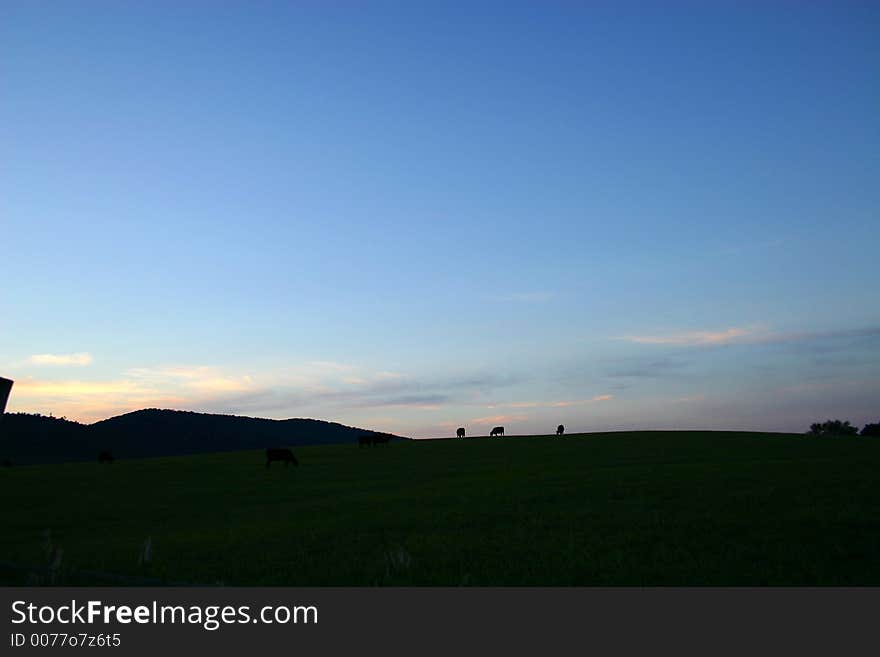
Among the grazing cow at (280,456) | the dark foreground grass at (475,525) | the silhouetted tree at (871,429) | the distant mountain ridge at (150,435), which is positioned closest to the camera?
the dark foreground grass at (475,525)

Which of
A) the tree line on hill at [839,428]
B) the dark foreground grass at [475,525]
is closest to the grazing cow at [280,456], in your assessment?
the dark foreground grass at [475,525]

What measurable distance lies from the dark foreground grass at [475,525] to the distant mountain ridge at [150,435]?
92.4m

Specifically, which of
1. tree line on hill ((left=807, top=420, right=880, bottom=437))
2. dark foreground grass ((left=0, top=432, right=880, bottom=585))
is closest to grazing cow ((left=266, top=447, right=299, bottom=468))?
dark foreground grass ((left=0, top=432, right=880, bottom=585))

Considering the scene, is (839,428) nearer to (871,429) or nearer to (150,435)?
(871,429)

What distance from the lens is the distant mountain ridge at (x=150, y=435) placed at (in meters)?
117

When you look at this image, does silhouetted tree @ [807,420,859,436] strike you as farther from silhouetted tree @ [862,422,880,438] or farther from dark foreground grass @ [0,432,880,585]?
dark foreground grass @ [0,432,880,585]

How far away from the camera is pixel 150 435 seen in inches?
6132

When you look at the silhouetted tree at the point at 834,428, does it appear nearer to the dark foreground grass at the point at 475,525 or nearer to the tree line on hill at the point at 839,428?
the tree line on hill at the point at 839,428

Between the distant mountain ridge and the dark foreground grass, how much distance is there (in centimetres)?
9240

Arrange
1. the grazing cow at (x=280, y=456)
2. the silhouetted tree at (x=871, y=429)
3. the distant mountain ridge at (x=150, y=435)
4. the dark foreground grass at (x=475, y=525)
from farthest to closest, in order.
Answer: the distant mountain ridge at (x=150, y=435) < the silhouetted tree at (x=871, y=429) < the grazing cow at (x=280, y=456) < the dark foreground grass at (x=475, y=525)

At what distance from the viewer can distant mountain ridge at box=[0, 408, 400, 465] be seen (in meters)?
117

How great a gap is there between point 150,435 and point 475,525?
15340 cm

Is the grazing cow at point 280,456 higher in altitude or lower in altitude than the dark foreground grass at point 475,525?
higher
